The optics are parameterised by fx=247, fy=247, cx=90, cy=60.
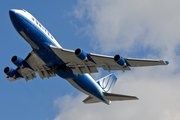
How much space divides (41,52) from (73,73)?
594 centimetres

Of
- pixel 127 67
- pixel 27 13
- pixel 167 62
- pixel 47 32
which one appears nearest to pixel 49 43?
pixel 47 32

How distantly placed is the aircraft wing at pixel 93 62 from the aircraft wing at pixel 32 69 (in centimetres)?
350

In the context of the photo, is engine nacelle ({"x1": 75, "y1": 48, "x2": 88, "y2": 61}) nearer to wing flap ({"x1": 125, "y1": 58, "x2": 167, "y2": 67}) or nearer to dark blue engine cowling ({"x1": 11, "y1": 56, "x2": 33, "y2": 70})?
wing flap ({"x1": 125, "y1": 58, "x2": 167, "y2": 67})

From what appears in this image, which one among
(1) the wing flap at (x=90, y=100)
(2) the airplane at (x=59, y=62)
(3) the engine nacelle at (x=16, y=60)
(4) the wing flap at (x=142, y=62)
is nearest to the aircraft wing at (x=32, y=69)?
(2) the airplane at (x=59, y=62)

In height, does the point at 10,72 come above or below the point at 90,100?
below

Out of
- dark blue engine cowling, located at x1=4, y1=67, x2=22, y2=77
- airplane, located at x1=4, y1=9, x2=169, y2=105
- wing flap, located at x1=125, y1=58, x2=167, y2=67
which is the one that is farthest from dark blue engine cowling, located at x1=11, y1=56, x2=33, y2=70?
wing flap, located at x1=125, y1=58, x2=167, y2=67

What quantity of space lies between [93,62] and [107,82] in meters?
14.4

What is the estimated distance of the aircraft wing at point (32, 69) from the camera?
34.1 meters

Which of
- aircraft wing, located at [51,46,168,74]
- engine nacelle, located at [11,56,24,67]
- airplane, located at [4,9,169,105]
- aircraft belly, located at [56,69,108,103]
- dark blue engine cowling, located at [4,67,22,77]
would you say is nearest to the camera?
airplane, located at [4,9,169,105]

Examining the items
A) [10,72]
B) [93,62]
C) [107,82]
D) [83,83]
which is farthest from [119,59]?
[10,72]

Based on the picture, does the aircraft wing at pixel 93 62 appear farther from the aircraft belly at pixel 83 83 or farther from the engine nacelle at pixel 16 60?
the engine nacelle at pixel 16 60

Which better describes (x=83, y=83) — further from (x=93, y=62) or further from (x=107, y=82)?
(x=107, y=82)

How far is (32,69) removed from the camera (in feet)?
118

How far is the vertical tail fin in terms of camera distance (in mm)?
41194
